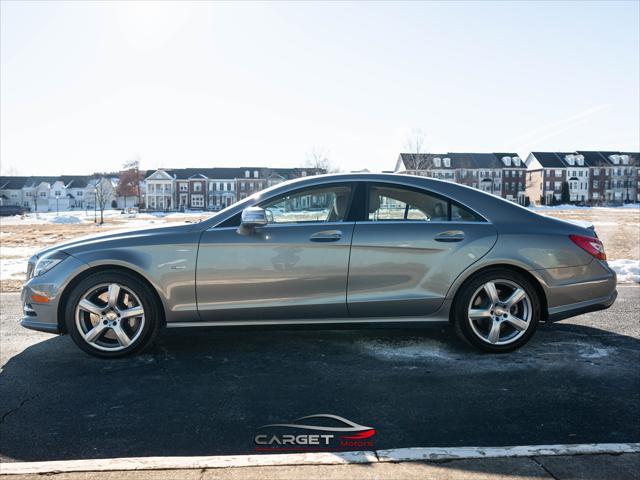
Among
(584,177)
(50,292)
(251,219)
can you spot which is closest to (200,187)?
(584,177)

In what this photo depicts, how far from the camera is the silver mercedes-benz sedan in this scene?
4156mm

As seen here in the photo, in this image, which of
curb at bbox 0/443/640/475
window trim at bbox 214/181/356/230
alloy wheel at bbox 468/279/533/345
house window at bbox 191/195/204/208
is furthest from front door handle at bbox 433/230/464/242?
house window at bbox 191/195/204/208

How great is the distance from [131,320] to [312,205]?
184 centimetres

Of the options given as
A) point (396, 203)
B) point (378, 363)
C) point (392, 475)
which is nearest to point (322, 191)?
point (396, 203)

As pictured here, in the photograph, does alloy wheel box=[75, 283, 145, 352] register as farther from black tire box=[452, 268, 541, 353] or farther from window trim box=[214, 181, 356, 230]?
black tire box=[452, 268, 541, 353]

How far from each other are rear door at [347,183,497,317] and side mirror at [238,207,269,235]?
0.79 m

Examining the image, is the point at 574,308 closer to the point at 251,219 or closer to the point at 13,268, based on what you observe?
the point at 251,219

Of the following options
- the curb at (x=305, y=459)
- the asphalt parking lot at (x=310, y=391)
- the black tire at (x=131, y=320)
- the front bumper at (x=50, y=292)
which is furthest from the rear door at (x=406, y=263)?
the front bumper at (x=50, y=292)

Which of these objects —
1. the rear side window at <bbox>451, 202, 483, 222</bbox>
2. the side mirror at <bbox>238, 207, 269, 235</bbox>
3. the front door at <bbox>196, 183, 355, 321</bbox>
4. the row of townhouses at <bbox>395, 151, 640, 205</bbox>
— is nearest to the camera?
the side mirror at <bbox>238, 207, 269, 235</bbox>

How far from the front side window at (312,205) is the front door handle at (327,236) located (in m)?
0.15

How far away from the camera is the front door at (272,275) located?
13.6 ft

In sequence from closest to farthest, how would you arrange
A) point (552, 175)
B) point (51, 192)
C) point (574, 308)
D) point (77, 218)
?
point (574, 308) → point (77, 218) → point (552, 175) → point (51, 192)

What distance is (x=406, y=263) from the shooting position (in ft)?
13.8

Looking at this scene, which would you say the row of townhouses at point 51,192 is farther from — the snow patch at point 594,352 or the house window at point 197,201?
the snow patch at point 594,352
